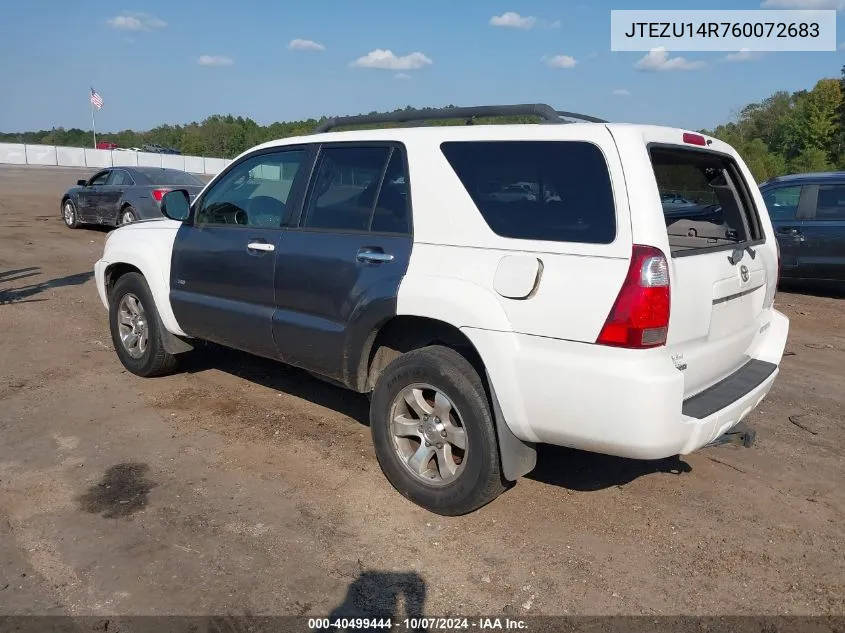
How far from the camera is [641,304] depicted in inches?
118

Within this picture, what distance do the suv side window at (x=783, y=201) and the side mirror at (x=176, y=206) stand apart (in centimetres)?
769

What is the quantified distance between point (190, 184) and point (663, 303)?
13658mm

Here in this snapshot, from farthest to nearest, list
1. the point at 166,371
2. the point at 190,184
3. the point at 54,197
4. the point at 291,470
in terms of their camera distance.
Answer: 1. the point at 54,197
2. the point at 190,184
3. the point at 166,371
4. the point at 291,470

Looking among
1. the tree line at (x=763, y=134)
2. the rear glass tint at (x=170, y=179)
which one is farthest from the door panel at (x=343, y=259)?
the tree line at (x=763, y=134)

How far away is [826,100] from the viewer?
55812 mm

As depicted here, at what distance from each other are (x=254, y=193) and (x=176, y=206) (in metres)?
0.73

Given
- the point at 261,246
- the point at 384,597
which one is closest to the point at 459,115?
the point at 261,246

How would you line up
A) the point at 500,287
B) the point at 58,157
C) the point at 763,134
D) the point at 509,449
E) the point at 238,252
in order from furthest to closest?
the point at 763,134, the point at 58,157, the point at 238,252, the point at 509,449, the point at 500,287

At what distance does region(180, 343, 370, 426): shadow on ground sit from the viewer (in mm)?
5309

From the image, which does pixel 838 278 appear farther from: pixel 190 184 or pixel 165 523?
pixel 190 184

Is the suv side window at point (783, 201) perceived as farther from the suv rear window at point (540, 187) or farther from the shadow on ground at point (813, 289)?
the suv rear window at point (540, 187)

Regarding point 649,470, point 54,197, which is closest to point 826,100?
point 54,197

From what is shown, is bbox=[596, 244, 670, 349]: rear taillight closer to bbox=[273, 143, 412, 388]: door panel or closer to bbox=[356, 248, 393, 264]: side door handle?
bbox=[273, 143, 412, 388]: door panel

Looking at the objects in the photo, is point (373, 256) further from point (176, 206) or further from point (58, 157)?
point (58, 157)
